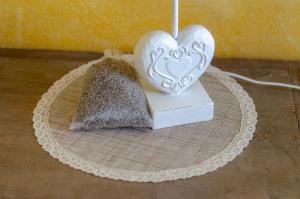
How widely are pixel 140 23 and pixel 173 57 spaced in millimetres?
242

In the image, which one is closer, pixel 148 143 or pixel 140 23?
pixel 148 143

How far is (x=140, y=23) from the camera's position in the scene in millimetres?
1023

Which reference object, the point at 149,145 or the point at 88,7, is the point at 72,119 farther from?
the point at 88,7

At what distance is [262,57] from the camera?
104 cm

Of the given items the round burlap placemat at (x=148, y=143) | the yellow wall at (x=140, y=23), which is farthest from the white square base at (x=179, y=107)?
the yellow wall at (x=140, y=23)

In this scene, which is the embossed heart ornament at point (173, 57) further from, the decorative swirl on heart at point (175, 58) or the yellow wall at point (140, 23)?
the yellow wall at point (140, 23)

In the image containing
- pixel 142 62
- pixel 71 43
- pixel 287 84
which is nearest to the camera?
pixel 142 62

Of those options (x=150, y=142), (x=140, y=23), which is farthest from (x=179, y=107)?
(x=140, y=23)

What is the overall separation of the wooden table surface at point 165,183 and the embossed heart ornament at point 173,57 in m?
0.16

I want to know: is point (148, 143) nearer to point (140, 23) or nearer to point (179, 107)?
point (179, 107)

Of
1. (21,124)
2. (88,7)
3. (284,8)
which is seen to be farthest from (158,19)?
(21,124)

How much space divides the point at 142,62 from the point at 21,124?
0.24m

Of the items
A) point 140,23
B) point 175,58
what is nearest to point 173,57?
point 175,58

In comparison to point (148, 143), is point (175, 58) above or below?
above
